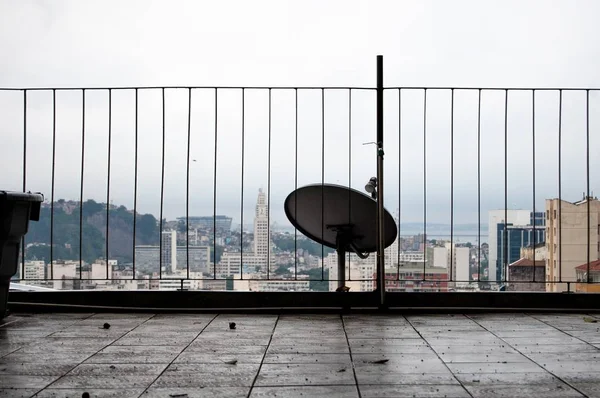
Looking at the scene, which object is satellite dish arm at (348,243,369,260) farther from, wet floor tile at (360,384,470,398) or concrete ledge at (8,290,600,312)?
wet floor tile at (360,384,470,398)

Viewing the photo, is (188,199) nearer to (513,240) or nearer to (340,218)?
(340,218)

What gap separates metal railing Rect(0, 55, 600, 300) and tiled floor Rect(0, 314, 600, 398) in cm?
53

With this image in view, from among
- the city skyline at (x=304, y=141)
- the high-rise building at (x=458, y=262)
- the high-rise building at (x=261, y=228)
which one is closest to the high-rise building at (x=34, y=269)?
the city skyline at (x=304, y=141)

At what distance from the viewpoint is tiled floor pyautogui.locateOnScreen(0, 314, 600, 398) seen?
2.84 m

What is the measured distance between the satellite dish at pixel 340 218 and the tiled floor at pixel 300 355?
59cm

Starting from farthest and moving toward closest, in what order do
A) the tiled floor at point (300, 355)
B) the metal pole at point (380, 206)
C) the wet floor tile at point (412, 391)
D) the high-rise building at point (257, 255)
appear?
the high-rise building at point (257, 255)
the metal pole at point (380, 206)
the tiled floor at point (300, 355)
the wet floor tile at point (412, 391)

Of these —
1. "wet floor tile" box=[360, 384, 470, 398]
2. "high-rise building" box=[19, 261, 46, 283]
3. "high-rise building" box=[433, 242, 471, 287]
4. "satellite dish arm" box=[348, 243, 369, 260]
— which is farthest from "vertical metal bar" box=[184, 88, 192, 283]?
"wet floor tile" box=[360, 384, 470, 398]

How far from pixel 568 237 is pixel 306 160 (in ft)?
6.89

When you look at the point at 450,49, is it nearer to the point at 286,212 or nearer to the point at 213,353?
the point at 286,212

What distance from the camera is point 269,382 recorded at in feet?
9.62

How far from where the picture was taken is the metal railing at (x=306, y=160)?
5160mm

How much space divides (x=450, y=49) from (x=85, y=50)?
13.7 feet

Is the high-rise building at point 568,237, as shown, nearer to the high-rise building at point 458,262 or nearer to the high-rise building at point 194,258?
the high-rise building at point 458,262

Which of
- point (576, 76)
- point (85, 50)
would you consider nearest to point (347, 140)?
point (576, 76)
